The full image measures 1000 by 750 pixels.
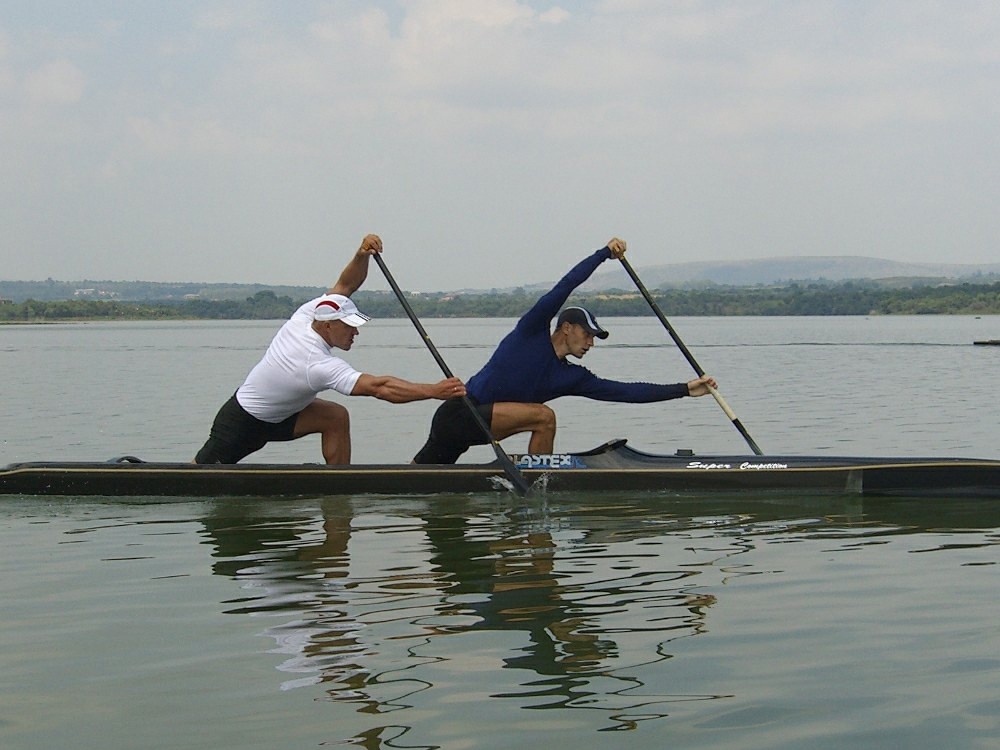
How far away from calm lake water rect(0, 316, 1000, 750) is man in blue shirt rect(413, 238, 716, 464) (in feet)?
2.32

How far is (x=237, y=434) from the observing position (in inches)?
492

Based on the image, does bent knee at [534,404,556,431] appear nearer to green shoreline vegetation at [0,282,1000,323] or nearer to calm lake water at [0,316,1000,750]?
calm lake water at [0,316,1000,750]

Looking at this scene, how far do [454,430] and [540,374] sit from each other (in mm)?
986

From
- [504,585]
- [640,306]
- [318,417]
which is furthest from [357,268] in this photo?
[640,306]

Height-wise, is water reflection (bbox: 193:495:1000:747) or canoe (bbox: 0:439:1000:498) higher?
canoe (bbox: 0:439:1000:498)

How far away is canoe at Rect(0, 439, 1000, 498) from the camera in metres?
12.0

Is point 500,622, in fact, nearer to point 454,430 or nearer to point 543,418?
point 543,418

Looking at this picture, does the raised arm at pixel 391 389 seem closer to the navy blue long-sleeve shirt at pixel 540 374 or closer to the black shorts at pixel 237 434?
the navy blue long-sleeve shirt at pixel 540 374

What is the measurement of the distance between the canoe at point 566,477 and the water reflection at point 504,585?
0.62 ft

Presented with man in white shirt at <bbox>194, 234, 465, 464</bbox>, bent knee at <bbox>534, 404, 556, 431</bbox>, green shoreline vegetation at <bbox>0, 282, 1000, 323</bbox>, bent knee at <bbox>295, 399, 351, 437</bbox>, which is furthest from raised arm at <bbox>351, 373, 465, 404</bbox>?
green shoreline vegetation at <bbox>0, 282, 1000, 323</bbox>

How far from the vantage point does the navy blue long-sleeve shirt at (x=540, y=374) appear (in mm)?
12039

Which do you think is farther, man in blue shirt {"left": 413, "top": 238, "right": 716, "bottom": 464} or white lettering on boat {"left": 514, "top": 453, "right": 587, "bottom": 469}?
white lettering on boat {"left": 514, "top": 453, "right": 587, "bottom": 469}

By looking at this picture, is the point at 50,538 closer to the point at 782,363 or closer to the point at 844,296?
the point at 782,363

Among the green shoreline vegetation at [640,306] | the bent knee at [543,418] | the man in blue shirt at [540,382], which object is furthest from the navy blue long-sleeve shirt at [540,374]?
the green shoreline vegetation at [640,306]
